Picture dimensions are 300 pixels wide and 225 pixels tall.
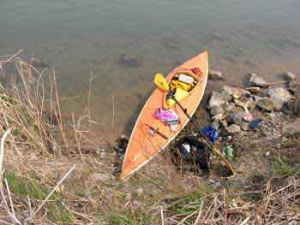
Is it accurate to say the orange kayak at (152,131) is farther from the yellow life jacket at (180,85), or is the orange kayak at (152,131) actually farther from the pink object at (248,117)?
the pink object at (248,117)

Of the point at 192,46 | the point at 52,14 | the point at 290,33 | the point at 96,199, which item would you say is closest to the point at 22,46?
the point at 52,14

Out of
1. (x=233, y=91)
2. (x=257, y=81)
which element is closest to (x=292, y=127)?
(x=233, y=91)

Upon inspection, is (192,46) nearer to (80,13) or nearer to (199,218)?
(80,13)

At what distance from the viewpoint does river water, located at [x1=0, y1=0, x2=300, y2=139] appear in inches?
335

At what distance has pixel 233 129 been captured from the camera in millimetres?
6867

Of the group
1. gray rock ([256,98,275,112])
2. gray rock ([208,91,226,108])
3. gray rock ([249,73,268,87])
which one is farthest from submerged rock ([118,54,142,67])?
gray rock ([256,98,275,112])

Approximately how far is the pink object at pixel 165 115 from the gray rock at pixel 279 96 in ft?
7.93

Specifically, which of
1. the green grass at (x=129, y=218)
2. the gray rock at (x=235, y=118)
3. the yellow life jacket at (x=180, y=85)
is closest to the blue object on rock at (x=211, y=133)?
the gray rock at (x=235, y=118)

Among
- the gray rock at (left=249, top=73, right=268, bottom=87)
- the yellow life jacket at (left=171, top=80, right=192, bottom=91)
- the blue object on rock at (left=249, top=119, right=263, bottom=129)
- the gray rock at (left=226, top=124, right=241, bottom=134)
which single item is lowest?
the gray rock at (left=226, top=124, right=241, bottom=134)

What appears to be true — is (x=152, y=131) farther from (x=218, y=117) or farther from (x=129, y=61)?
(x=129, y=61)

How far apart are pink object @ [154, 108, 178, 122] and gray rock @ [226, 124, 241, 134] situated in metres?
1.09

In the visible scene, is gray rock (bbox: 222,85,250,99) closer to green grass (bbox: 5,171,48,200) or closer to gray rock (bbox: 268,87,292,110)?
gray rock (bbox: 268,87,292,110)

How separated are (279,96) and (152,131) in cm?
330

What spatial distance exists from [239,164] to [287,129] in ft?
5.30
